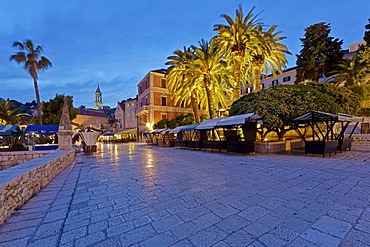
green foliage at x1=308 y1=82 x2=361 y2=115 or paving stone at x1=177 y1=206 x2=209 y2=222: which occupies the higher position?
green foliage at x1=308 y1=82 x2=361 y2=115

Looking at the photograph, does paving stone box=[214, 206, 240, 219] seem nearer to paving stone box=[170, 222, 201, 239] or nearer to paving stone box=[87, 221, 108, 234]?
paving stone box=[170, 222, 201, 239]

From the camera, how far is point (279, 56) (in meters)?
20.0

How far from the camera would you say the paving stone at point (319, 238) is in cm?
234

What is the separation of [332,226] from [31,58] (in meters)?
30.0

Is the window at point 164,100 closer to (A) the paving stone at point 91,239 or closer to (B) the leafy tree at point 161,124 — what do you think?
(B) the leafy tree at point 161,124

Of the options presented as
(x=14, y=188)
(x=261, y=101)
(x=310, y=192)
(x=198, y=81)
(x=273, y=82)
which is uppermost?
(x=273, y=82)

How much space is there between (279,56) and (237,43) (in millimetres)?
6977

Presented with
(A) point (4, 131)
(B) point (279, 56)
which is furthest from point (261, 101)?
(A) point (4, 131)

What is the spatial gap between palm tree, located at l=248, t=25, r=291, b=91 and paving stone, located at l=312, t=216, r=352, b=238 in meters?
16.8

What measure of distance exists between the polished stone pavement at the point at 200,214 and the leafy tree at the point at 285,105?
20.2 ft

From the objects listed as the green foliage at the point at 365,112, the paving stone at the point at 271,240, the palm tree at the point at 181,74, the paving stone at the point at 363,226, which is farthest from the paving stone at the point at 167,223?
the green foliage at the point at 365,112

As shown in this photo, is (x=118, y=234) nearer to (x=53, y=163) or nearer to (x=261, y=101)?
(x=53, y=163)

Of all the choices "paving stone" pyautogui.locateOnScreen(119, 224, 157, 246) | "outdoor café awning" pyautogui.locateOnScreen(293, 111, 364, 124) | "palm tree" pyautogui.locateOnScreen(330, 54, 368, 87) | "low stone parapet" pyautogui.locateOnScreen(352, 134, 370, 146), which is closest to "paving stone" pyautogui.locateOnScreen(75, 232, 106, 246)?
"paving stone" pyautogui.locateOnScreen(119, 224, 157, 246)

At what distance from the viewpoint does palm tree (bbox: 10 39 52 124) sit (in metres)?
21.4
